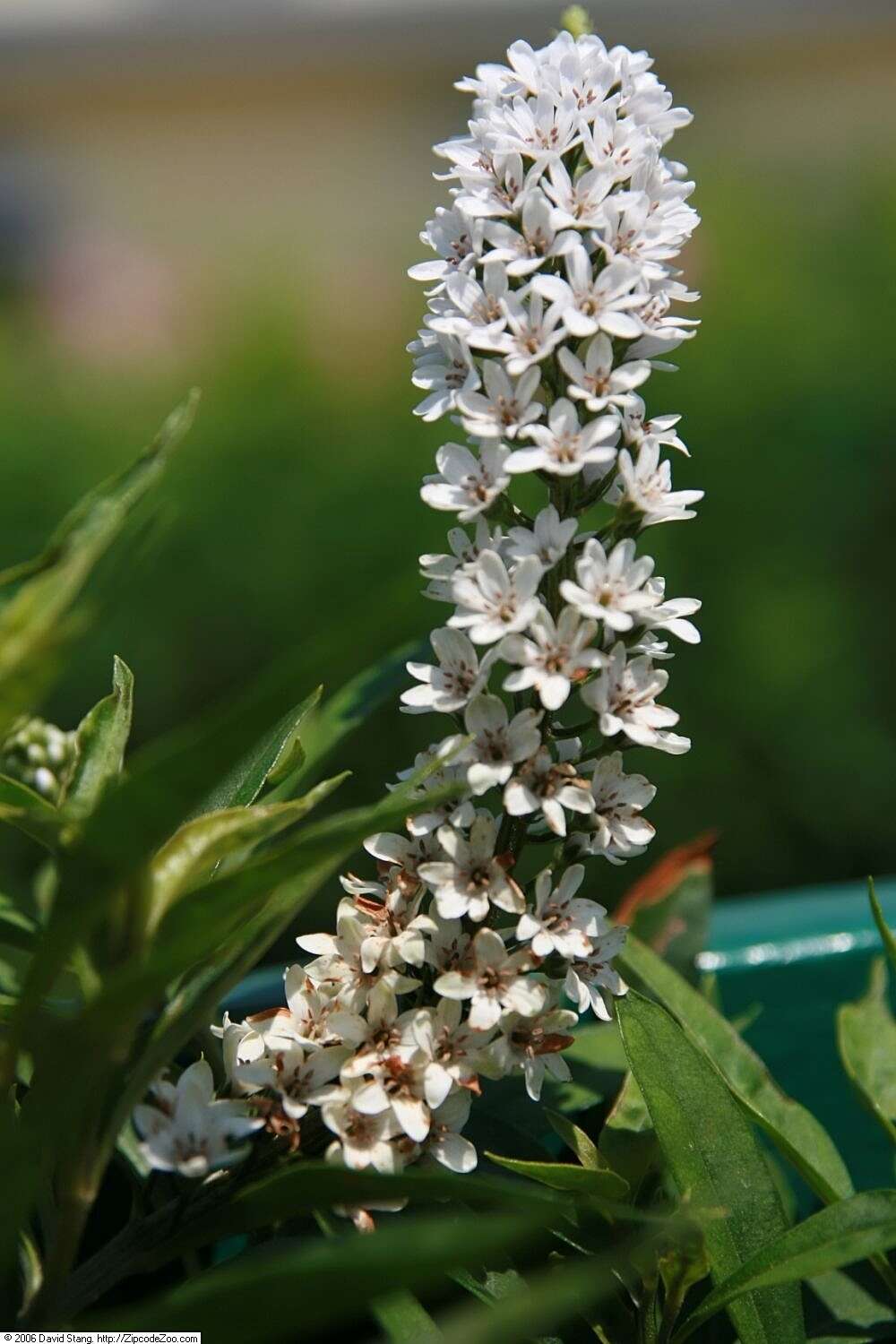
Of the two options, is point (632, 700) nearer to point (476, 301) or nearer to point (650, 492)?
point (650, 492)

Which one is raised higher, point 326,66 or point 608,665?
point 326,66

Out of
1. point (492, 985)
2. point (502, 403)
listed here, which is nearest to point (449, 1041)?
point (492, 985)

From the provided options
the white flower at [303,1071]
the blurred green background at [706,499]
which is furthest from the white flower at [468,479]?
the blurred green background at [706,499]

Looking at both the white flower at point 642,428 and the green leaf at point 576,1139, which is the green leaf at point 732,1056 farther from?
the white flower at point 642,428

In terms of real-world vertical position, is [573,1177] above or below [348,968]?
below

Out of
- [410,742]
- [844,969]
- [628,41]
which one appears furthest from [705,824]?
[628,41]

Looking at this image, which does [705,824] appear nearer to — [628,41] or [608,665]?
[608,665]
